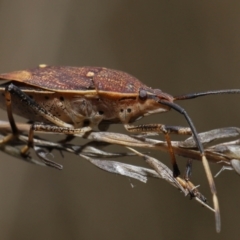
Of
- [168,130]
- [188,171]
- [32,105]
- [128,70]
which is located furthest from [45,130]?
[128,70]

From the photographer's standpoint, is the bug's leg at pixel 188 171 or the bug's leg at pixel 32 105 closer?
the bug's leg at pixel 188 171

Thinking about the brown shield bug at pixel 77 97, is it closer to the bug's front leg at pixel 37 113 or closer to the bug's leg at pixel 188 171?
the bug's front leg at pixel 37 113

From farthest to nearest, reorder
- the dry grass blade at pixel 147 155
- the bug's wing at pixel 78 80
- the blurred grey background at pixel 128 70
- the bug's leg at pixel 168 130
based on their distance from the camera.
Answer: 1. the blurred grey background at pixel 128 70
2. the bug's wing at pixel 78 80
3. the bug's leg at pixel 168 130
4. the dry grass blade at pixel 147 155

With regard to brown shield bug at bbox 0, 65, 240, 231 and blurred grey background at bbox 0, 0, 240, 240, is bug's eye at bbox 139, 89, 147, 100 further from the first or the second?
blurred grey background at bbox 0, 0, 240, 240

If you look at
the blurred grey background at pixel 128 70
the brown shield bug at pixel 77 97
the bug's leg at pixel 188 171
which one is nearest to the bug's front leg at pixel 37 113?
the brown shield bug at pixel 77 97

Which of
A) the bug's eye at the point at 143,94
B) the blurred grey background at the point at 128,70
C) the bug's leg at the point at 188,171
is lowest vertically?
the blurred grey background at the point at 128,70

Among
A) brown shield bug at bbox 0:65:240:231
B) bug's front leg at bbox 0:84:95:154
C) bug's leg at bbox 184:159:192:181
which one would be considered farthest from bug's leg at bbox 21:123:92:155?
bug's leg at bbox 184:159:192:181
